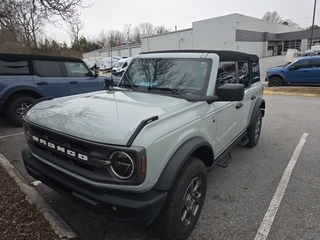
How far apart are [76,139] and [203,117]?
132 cm

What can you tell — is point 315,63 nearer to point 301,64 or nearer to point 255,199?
point 301,64

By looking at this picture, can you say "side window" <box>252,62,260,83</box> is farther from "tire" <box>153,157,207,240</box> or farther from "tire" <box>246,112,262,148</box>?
"tire" <box>153,157,207,240</box>

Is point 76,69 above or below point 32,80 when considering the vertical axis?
above

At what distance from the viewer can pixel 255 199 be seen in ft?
9.74

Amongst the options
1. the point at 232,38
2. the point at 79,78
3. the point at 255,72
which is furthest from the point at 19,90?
the point at 232,38

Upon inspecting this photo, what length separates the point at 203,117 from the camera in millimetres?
2467

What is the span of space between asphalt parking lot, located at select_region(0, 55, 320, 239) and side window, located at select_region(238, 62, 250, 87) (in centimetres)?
141

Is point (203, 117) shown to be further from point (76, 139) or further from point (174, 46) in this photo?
point (174, 46)

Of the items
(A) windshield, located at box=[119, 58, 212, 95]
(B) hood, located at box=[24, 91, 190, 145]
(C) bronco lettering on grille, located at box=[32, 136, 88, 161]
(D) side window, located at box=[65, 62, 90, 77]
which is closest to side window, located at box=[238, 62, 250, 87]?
(A) windshield, located at box=[119, 58, 212, 95]

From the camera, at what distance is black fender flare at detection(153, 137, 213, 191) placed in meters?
1.83

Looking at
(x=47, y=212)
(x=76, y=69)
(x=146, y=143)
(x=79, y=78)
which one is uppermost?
(x=76, y=69)

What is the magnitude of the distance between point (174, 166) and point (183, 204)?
50 cm

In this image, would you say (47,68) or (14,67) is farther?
(47,68)

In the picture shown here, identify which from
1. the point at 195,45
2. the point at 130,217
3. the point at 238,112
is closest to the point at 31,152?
the point at 130,217
